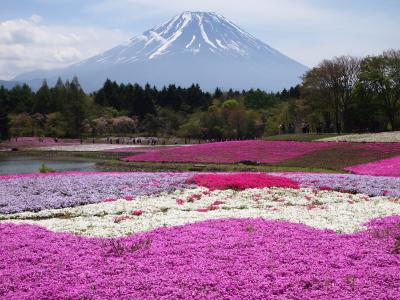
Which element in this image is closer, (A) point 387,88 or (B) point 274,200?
(B) point 274,200

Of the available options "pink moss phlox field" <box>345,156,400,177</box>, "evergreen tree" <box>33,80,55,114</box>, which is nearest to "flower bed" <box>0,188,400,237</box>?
"pink moss phlox field" <box>345,156,400,177</box>

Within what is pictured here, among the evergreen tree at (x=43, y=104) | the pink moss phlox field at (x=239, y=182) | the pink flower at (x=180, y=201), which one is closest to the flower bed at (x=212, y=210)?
the pink flower at (x=180, y=201)

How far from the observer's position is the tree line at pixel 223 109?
83.1 metres

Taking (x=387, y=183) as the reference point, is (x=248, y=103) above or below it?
above

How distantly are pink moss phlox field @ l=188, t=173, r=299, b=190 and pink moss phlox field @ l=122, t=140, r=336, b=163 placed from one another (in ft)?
71.6

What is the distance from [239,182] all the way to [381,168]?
1931 cm

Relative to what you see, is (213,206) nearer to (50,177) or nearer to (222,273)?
(222,273)

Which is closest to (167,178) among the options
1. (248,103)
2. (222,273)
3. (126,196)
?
(126,196)

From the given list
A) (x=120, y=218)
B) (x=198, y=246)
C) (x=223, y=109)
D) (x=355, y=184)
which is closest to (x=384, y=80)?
(x=223, y=109)

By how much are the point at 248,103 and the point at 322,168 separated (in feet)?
334

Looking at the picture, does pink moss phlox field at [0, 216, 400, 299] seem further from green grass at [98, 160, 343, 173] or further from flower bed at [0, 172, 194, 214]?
green grass at [98, 160, 343, 173]

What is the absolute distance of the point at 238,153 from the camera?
179 ft

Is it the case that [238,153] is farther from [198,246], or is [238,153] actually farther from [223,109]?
[223,109]

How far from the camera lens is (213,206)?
19969 mm
